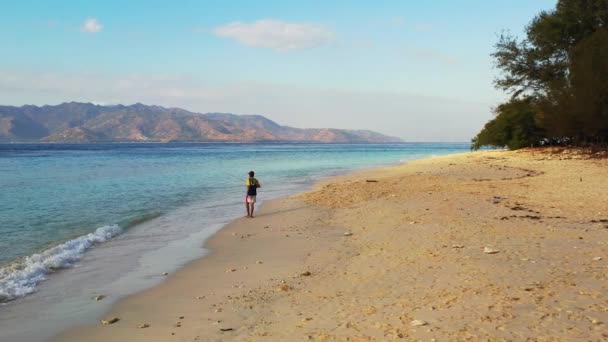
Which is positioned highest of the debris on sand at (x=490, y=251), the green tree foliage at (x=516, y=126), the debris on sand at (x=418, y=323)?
the green tree foliage at (x=516, y=126)

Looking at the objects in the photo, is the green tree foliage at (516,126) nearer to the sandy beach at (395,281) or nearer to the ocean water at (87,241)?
the ocean water at (87,241)

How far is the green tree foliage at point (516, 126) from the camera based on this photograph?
49.1 meters

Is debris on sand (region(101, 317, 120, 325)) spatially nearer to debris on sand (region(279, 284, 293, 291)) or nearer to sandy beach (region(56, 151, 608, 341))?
sandy beach (region(56, 151, 608, 341))

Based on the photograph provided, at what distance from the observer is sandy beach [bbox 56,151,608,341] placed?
5.66 metres

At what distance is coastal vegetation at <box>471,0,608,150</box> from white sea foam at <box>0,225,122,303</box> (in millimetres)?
36179

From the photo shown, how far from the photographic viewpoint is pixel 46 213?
1833 cm

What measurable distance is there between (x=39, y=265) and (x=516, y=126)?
163ft

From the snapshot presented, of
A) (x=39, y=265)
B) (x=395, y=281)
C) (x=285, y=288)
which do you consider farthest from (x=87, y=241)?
(x=395, y=281)

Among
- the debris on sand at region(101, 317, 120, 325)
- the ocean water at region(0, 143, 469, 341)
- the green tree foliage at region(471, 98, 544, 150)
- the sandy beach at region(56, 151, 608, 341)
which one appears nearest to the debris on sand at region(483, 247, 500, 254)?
the sandy beach at region(56, 151, 608, 341)

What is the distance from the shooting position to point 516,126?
50219 mm

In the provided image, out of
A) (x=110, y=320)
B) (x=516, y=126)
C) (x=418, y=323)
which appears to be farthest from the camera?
(x=516, y=126)

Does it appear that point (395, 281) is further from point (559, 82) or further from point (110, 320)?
point (559, 82)

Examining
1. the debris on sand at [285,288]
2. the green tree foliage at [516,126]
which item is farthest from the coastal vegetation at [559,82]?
the debris on sand at [285,288]

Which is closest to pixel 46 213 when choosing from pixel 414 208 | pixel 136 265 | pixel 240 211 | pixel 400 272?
pixel 240 211
